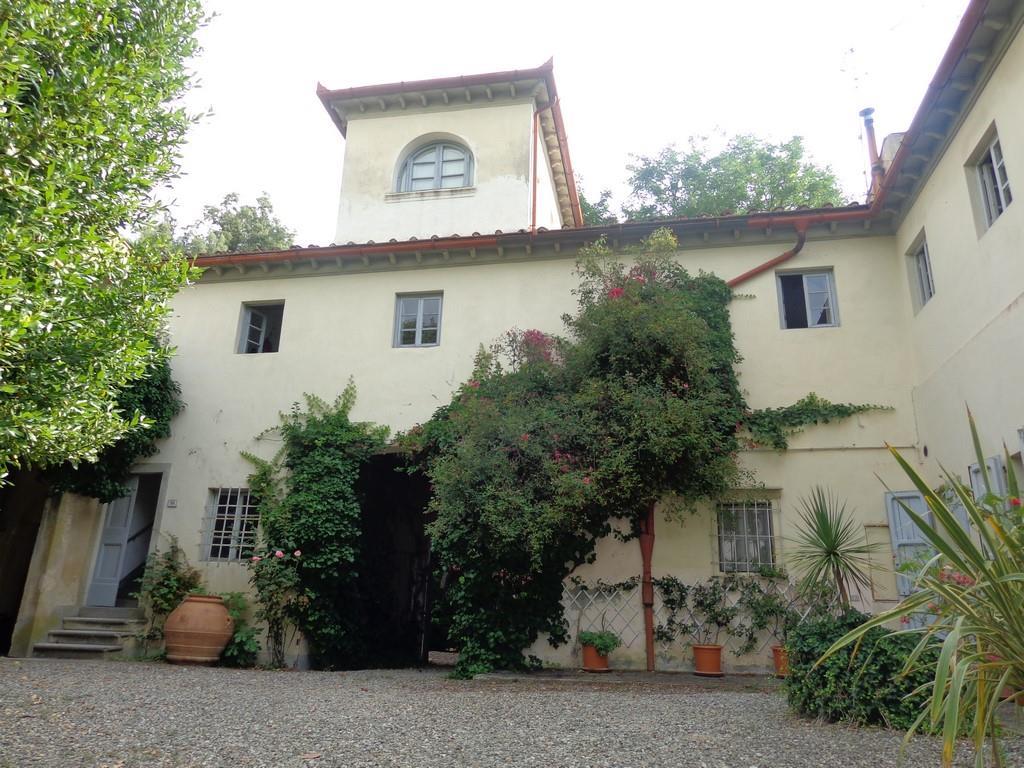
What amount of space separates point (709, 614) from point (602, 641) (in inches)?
56.6

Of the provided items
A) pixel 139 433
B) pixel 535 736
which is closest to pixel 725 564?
pixel 535 736

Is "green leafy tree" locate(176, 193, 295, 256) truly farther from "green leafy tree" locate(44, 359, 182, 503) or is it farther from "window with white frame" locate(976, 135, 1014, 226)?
"window with white frame" locate(976, 135, 1014, 226)

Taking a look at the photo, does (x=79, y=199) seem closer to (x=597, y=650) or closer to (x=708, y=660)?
(x=597, y=650)

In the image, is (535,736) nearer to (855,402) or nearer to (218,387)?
(855,402)

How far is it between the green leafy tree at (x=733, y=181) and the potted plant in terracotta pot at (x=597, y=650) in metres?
13.9

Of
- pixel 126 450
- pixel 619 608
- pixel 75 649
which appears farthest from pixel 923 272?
pixel 75 649

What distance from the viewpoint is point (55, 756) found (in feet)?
15.0

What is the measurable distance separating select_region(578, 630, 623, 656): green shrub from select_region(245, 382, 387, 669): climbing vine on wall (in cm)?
353

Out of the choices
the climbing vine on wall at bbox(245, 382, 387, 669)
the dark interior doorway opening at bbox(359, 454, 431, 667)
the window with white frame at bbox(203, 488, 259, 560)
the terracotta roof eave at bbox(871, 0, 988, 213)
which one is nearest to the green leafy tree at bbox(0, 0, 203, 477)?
the climbing vine on wall at bbox(245, 382, 387, 669)

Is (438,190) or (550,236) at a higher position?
(438,190)

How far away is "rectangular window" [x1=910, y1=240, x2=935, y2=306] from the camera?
33.0 feet

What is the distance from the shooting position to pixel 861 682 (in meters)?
5.61

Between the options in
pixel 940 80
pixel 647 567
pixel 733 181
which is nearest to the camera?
pixel 940 80

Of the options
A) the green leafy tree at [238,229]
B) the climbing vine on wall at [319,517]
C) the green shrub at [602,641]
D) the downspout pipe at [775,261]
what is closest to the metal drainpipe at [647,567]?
the green shrub at [602,641]
